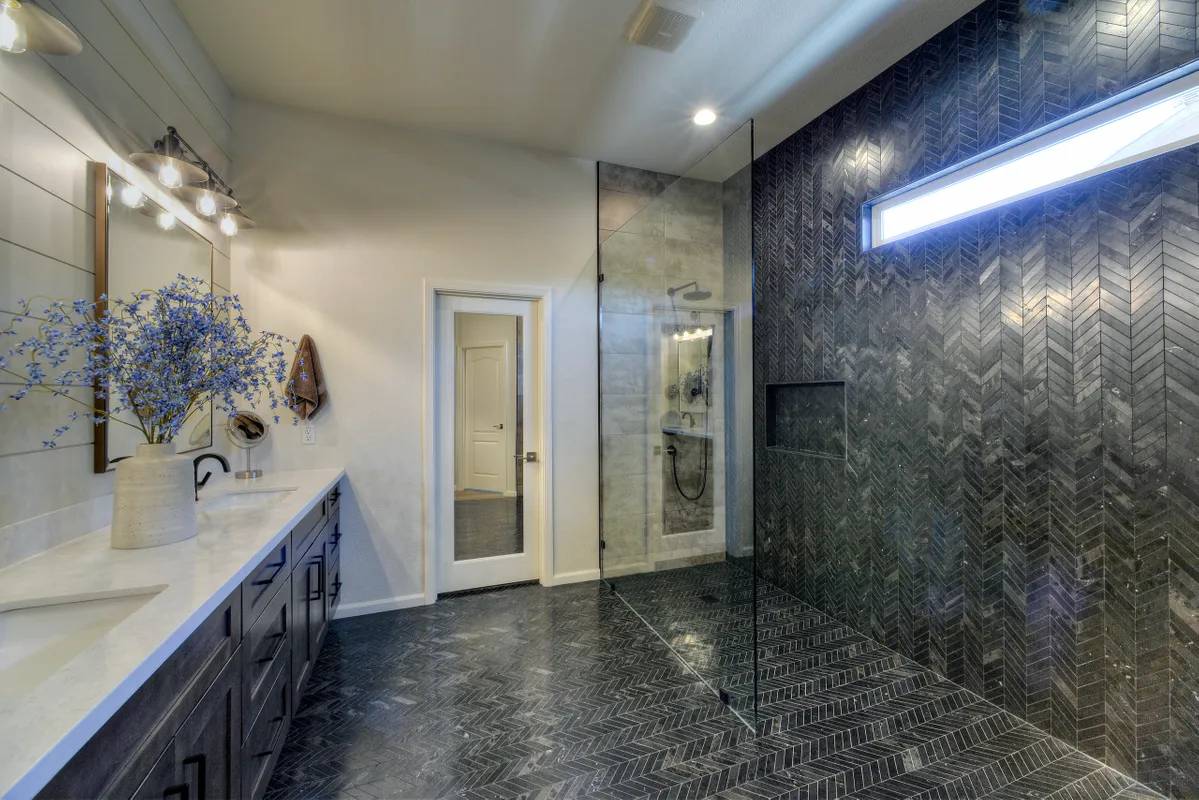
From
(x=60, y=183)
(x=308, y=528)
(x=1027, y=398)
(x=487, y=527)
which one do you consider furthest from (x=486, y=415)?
(x=1027, y=398)

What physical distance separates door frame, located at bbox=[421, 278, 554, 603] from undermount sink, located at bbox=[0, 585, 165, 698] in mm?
2065

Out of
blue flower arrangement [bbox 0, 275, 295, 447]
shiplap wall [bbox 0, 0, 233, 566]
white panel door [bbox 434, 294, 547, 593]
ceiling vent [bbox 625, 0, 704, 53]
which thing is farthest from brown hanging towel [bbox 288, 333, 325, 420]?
ceiling vent [bbox 625, 0, 704, 53]

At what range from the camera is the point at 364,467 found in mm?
3133

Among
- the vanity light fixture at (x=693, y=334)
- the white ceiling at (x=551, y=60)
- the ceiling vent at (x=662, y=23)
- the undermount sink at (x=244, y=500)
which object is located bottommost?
the undermount sink at (x=244, y=500)

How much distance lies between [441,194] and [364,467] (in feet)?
6.14

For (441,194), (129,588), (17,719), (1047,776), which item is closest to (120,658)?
(17,719)

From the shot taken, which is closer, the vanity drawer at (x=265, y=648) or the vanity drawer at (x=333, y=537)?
the vanity drawer at (x=265, y=648)

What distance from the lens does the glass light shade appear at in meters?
1.21

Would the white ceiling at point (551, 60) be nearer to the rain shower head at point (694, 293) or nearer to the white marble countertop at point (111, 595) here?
the rain shower head at point (694, 293)

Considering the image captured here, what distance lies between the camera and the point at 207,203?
2.29m

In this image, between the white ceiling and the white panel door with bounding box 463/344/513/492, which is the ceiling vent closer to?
the white ceiling

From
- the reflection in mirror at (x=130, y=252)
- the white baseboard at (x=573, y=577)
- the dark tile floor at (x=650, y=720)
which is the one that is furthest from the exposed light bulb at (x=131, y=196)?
the white baseboard at (x=573, y=577)

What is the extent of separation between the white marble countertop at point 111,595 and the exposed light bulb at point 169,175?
133 centimetres

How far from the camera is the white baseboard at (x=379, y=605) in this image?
3092mm
